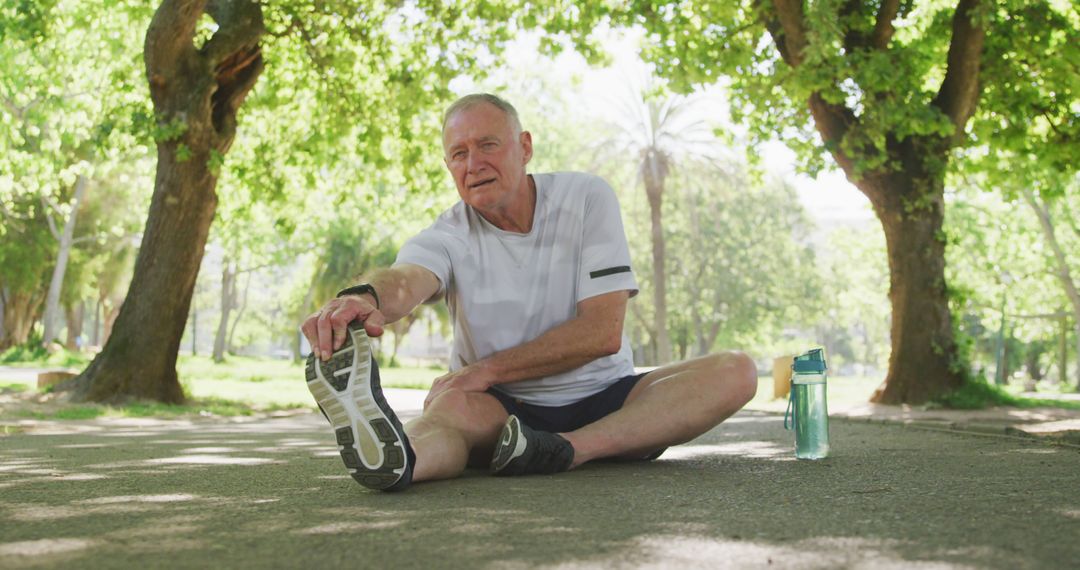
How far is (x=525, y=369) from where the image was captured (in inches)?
154

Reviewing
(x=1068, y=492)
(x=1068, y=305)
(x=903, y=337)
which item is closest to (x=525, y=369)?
(x=1068, y=492)

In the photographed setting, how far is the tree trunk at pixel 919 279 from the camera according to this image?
1243 centimetres

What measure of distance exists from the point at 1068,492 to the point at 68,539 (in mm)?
2936

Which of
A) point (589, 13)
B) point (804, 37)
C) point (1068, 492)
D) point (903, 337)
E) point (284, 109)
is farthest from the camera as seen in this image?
point (284, 109)

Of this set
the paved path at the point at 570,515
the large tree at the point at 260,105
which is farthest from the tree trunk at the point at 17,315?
the paved path at the point at 570,515

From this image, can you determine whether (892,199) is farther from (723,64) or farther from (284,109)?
(284,109)

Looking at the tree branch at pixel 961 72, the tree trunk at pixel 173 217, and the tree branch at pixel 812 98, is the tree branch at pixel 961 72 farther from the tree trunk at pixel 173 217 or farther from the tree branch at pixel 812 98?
the tree trunk at pixel 173 217

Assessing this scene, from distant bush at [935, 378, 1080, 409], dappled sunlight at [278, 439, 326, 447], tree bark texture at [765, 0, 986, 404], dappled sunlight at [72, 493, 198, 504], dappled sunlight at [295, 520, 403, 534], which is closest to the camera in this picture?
dappled sunlight at [295, 520, 403, 534]

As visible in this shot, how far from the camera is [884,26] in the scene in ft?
40.4

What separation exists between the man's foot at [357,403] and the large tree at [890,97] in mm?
8887

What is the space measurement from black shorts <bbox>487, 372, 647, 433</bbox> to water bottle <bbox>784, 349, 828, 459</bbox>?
29.9 inches

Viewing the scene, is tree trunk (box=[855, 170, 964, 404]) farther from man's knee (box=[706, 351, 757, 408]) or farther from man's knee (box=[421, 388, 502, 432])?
man's knee (box=[421, 388, 502, 432])

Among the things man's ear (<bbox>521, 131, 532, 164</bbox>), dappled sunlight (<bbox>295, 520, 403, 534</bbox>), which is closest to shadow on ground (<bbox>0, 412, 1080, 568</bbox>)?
A: dappled sunlight (<bbox>295, 520, 403, 534</bbox>)

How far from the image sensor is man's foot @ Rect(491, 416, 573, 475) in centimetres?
360
